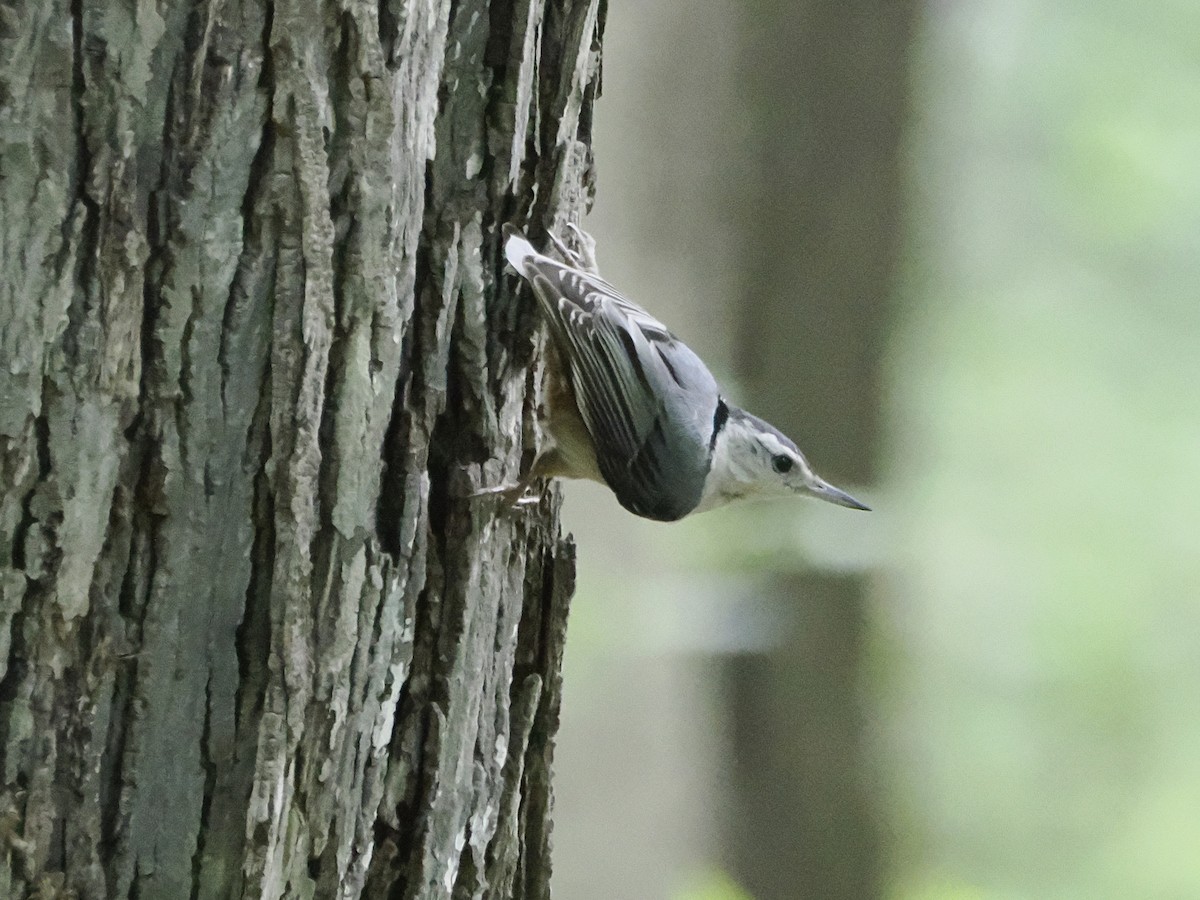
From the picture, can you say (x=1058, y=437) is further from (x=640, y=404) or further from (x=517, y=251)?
(x=517, y=251)

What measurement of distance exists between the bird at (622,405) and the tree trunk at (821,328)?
78cm

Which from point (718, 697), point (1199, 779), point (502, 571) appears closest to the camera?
point (502, 571)

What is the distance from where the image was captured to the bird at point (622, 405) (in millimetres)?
1086

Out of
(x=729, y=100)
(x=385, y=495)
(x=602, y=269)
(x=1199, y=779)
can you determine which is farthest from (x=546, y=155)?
(x=1199, y=779)

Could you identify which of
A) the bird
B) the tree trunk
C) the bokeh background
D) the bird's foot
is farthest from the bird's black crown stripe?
the tree trunk

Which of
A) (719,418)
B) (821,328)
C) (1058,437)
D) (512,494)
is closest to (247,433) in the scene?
(512,494)

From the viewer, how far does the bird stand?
3.56 feet

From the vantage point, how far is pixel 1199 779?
2.05 m

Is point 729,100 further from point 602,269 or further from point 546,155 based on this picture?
point 546,155

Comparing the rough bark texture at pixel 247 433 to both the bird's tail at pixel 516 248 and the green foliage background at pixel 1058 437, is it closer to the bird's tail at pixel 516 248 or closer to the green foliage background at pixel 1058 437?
the bird's tail at pixel 516 248

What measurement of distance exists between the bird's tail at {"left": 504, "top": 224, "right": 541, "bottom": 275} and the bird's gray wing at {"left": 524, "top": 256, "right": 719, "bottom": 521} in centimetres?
14

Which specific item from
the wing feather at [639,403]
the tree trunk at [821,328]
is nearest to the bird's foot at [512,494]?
the wing feather at [639,403]

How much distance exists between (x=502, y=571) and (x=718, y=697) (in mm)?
1400

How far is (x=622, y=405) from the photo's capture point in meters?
1.19
